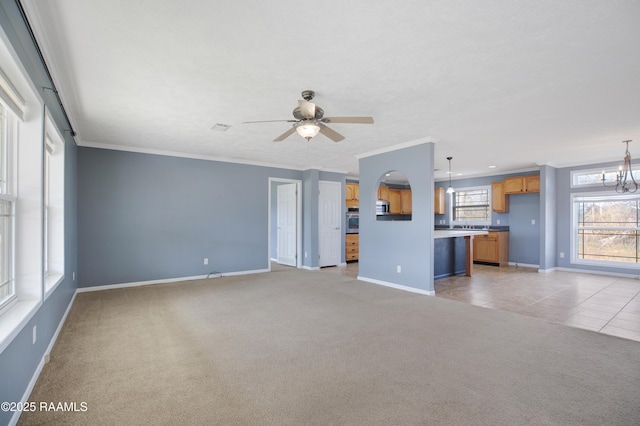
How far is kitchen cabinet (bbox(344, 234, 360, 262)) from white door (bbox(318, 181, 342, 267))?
47cm

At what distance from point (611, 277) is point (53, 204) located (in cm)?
947

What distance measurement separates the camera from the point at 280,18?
198 cm

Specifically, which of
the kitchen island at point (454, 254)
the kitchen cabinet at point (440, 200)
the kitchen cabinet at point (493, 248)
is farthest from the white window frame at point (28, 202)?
the kitchen cabinet at point (440, 200)

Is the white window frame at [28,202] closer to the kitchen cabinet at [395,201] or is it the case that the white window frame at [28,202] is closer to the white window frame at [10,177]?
the white window frame at [10,177]

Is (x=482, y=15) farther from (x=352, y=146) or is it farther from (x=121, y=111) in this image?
(x=121, y=111)

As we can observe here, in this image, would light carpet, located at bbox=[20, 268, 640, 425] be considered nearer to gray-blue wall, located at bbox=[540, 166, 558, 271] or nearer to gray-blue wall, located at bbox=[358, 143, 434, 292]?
gray-blue wall, located at bbox=[358, 143, 434, 292]

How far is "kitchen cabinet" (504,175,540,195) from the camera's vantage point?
293 inches

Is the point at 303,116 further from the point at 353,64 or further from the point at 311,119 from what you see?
the point at 353,64

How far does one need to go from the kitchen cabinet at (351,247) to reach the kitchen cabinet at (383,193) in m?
1.84

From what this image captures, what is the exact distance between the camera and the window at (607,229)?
6371mm

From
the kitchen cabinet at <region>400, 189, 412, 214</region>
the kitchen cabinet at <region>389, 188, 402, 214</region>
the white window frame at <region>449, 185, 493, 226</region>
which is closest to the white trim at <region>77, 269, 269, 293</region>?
the kitchen cabinet at <region>389, 188, 402, 214</region>

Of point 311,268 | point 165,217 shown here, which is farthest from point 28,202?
point 311,268

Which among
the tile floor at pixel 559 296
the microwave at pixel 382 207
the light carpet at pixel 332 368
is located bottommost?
the tile floor at pixel 559 296

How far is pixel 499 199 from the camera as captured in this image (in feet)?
26.9
